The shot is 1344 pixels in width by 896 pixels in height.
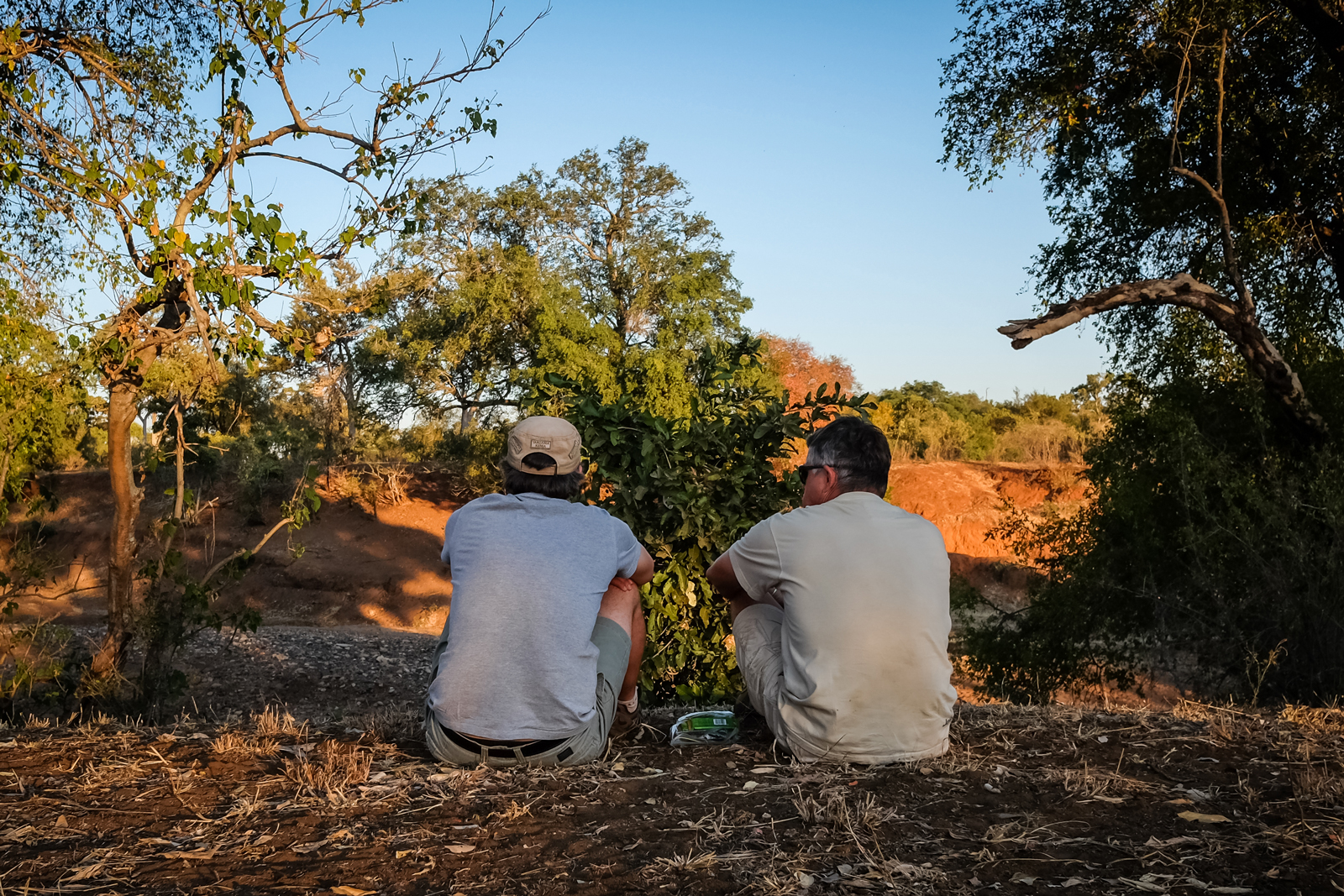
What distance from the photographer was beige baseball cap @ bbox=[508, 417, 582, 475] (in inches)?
142

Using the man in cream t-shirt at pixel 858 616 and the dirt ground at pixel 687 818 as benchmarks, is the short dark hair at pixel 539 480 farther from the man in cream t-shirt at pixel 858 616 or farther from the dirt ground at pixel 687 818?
the dirt ground at pixel 687 818

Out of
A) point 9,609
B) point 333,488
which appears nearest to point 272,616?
point 333,488

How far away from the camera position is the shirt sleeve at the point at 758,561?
3.30 meters

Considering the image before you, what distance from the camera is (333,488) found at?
27016 millimetres

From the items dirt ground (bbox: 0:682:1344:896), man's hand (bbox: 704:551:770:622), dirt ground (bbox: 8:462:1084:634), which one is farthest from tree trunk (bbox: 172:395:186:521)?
dirt ground (bbox: 8:462:1084:634)

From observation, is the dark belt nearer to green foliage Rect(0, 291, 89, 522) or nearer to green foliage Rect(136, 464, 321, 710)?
green foliage Rect(136, 464, 321, 710)

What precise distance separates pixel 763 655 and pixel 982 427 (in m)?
37.2

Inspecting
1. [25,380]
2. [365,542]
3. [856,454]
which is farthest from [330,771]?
[365,542]

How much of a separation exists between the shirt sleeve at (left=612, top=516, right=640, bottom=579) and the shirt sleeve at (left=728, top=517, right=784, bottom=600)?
0.39m

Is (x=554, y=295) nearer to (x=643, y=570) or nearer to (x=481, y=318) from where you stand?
(x=481, y=318)

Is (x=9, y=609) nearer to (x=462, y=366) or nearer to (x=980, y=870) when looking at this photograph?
(x=980, y=870)

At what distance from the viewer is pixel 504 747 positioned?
10.8ft

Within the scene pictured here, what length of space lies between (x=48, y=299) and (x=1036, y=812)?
7976 millimetres

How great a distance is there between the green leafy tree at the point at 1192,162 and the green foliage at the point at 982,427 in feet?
56.0
